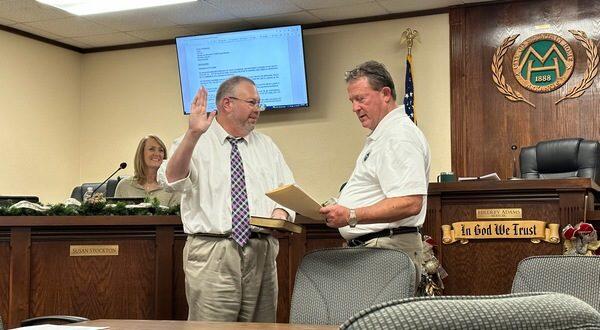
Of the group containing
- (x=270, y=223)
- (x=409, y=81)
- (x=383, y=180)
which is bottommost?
(x=270, y=223)

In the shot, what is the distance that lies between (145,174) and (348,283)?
10.8 ft

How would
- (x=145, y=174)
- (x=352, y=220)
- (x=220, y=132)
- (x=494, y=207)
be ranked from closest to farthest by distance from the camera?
(x=352, y=220)
(x=220, y=132)
(x=494, y=207)
(x=145, y=174)

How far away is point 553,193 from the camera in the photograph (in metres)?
4.11

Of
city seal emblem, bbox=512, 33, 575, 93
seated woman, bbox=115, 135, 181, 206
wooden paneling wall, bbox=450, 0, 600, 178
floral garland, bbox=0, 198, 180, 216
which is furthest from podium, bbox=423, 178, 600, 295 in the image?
city seal emblem, bbox=512, 33, 575, 93

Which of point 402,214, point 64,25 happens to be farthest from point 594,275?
point 64,25

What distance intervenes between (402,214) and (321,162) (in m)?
5.08

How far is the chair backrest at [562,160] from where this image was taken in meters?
5.74

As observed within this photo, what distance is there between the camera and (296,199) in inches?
102

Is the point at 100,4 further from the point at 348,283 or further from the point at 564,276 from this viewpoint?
the point at 564,276

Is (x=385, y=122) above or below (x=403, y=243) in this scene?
above

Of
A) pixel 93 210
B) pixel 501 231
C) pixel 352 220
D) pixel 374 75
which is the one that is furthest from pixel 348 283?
pixel 93 210

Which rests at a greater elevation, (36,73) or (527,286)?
(36,73)

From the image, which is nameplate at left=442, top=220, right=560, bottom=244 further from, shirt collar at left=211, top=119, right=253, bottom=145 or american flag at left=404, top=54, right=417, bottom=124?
american flag at left=404, top=54, right=417, bottom=124

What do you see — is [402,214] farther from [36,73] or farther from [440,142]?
[36,73]
